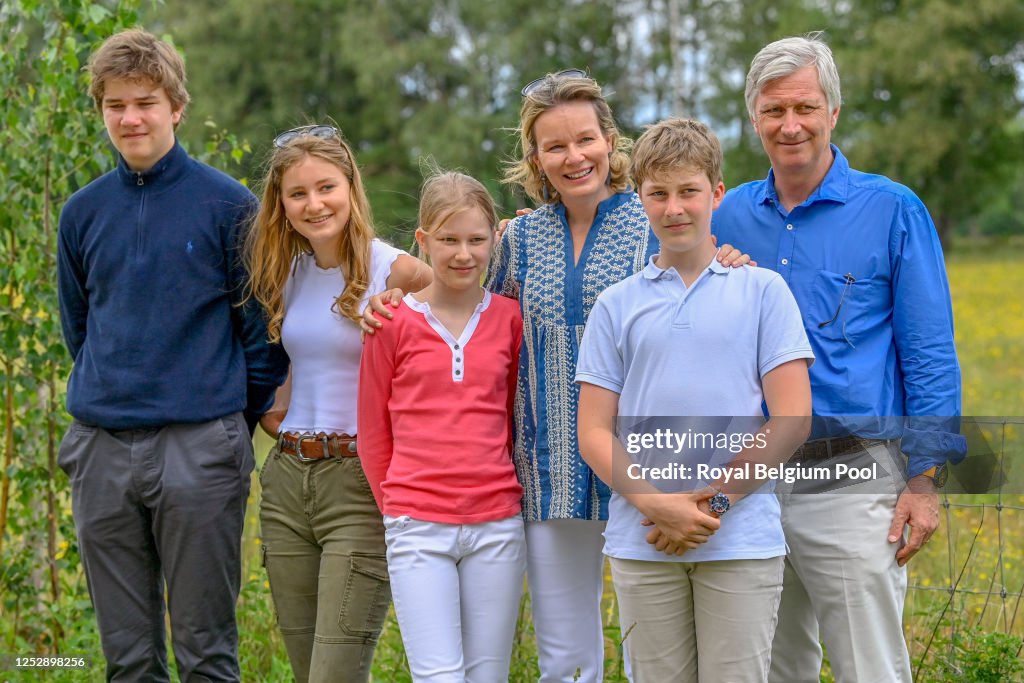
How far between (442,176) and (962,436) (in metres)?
1.63

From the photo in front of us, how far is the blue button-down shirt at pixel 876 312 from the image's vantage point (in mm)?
3215

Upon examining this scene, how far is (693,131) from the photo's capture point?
3182 millimetres

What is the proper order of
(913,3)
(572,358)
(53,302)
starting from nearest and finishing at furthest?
(572,358)
(53,302)
(913,3)

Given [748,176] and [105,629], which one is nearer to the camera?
[105,629]

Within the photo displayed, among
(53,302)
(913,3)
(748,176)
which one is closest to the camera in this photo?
(53,302)

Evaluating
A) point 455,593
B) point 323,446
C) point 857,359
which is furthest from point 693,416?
point 323,446

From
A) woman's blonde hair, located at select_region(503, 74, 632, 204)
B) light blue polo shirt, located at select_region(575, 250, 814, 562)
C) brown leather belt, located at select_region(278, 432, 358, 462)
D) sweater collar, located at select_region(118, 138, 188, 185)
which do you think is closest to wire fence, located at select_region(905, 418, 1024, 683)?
light blue polo shirt, located at select_region(575, 250, 814, 562)

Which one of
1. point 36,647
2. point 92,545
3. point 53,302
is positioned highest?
point 53,302

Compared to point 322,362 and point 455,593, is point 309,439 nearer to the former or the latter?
point 322,362

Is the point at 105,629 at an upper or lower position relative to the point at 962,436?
lower

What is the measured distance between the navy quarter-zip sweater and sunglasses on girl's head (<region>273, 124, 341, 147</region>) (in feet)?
0.68

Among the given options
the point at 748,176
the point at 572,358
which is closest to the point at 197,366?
the point at 572,358

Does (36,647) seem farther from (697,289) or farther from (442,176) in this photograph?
(697,289)

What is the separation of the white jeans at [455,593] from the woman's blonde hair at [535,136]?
3.36 ft
